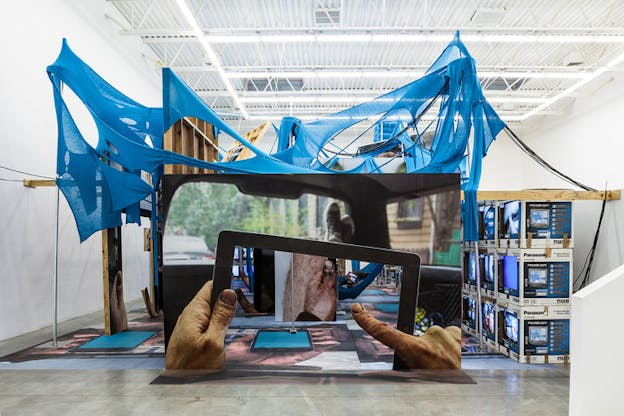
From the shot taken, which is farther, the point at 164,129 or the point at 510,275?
the point at 510,275

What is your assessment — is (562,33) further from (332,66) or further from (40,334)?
Result: (40,334)

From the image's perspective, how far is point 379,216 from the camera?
4082 millimetres

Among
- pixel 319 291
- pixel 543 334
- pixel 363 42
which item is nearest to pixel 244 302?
pixel 319 291

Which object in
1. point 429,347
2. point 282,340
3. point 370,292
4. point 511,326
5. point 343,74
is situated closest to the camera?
point 429,347

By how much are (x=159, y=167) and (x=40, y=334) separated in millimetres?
2969

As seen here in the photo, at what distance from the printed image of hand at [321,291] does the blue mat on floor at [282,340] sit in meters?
0.26

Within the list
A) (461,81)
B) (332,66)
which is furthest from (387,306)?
(332,66)

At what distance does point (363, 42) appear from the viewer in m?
9.14

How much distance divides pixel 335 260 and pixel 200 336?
1.53m

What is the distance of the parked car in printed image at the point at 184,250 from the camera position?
13.5 feet

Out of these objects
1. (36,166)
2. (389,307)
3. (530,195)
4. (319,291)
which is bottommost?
(389,307)

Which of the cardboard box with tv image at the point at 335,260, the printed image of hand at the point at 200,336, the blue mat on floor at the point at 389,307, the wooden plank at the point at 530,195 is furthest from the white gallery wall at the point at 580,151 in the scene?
the printed image of hand at the point at 200,336

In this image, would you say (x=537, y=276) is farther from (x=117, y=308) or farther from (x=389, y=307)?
(x=117, y=308)

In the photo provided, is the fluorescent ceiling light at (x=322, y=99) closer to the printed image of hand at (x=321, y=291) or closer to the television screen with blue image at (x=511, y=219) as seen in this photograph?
the television screen with blue image at (x=511, y=219)
